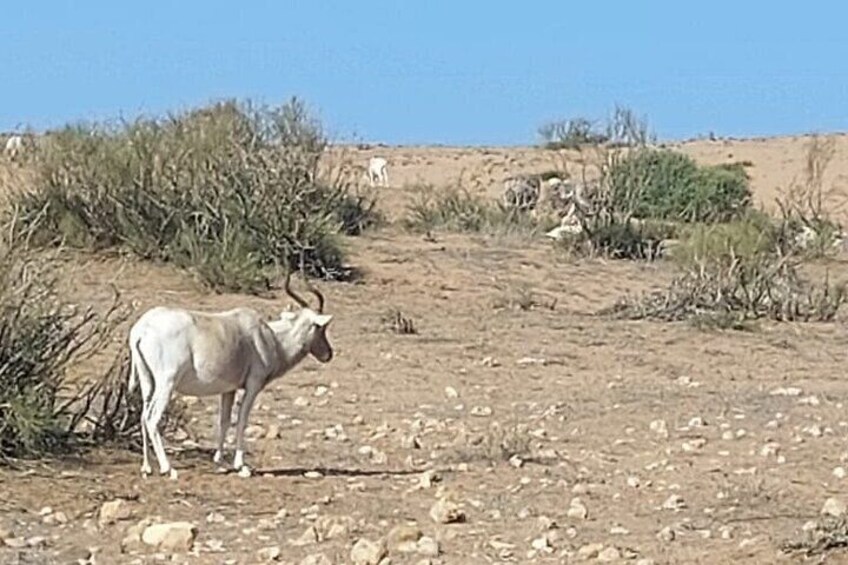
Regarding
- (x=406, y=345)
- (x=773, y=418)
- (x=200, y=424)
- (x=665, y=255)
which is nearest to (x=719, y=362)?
(x=406, y=345)

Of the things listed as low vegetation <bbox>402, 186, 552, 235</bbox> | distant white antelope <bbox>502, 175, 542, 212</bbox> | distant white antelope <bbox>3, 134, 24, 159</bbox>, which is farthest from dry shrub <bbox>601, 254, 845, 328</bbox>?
distant white antelope <bbox>502, 175, 542, 212</bbox>

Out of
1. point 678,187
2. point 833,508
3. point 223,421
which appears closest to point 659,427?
point 833,508

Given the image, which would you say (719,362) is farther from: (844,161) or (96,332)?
(844,161)

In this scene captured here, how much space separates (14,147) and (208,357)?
54.1 feet

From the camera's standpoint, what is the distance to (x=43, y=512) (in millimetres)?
9266

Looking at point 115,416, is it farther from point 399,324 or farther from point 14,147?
point 14,147

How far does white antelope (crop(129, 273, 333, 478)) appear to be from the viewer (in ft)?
32.2

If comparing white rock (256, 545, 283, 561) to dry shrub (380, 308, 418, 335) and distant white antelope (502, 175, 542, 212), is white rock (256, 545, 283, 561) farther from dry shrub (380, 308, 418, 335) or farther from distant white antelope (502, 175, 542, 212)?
distant white antelope (502, 175, 542, 212)

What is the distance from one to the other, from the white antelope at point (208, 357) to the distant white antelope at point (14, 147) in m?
14.6

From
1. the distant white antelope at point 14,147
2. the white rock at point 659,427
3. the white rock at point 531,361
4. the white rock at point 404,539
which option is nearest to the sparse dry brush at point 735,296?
the white rock at point 531,361

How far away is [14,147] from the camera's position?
84.3 ft

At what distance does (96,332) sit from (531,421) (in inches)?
126

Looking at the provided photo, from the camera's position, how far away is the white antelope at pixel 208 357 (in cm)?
981

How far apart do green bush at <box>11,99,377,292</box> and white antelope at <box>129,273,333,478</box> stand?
32.0 feet
